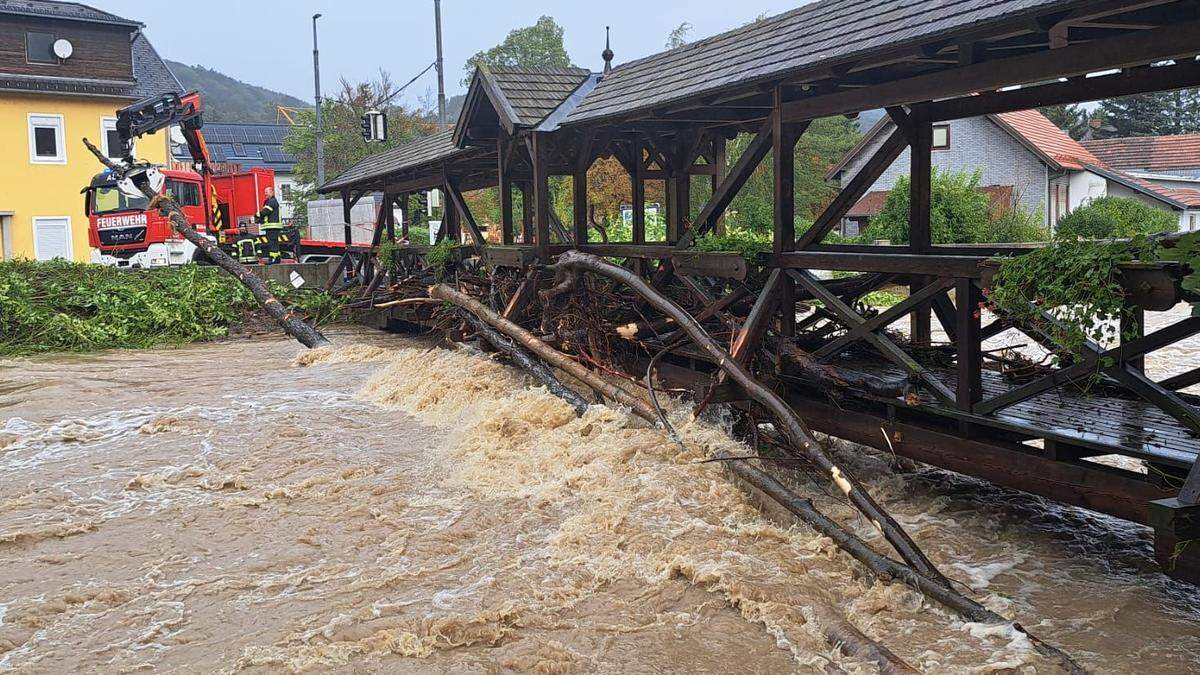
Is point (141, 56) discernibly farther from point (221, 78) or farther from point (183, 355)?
point (221, 78)

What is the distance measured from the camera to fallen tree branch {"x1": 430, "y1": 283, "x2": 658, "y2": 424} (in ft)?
33.0

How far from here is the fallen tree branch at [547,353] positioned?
10.1 m

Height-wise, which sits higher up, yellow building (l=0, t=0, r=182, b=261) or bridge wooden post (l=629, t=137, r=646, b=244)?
yellow building (l=0, t=0, r=182, b=261)

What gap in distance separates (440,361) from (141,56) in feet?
110

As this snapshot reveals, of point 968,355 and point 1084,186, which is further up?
point 1084,186

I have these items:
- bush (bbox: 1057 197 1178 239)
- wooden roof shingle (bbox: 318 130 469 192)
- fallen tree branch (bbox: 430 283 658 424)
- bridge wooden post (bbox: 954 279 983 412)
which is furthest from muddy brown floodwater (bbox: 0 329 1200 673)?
bush (bbox: 1057 197 1178 239)

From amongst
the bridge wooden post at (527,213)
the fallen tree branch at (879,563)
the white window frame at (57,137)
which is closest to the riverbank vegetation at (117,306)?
the bridge wooden post at (527,213)

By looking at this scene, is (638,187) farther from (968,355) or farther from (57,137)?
(57,137)

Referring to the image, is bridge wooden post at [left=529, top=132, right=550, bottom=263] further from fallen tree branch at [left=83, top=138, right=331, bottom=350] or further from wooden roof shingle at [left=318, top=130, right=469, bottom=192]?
fallen tree branch at [left=83, top=138, right=331, bottom=350]

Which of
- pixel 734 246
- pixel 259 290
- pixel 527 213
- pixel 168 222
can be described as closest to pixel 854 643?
pixel 734 246

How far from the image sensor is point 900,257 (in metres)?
7.43

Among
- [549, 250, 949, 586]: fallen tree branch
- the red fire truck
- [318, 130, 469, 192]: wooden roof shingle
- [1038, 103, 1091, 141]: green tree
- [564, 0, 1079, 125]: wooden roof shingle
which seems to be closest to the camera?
[549, 250, 949, 586]: fallen tree branch

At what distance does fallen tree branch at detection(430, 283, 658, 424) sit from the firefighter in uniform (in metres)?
13.1

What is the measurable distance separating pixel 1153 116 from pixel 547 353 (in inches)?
2224
